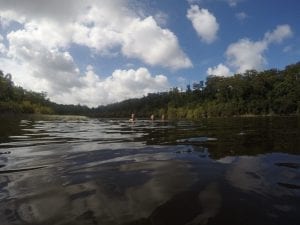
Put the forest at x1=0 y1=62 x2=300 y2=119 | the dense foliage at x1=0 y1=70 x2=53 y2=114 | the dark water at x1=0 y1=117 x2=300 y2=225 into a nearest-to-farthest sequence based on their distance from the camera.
→ the dark water at x1=0 y1=117 x2=300 y2=225 → the dense foliage at x1=0 y1=70 x2=53 y2=114 → the forest at x1=0 y1=62 x2=300 y2=119

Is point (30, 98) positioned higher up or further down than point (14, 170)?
higher up

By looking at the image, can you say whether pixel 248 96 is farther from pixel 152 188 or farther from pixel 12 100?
pixel 152 188

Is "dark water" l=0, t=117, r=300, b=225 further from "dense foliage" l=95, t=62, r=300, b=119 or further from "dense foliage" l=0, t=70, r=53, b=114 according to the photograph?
"dense foliage" l=0, t=70, r=53, b=114

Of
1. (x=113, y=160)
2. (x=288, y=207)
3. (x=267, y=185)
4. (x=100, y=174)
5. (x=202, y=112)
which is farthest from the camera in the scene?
(x=202, y=112)

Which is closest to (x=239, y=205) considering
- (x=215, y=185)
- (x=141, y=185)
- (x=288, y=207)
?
(x=288, y=207)

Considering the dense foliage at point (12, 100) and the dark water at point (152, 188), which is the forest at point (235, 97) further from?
the dark water at point (152, 188)

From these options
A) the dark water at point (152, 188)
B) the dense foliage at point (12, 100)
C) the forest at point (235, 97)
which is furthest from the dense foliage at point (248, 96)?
the dark water at point (152, 188)

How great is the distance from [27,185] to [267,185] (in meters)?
4.49

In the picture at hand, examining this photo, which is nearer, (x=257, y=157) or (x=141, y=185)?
(x=141, y=185)

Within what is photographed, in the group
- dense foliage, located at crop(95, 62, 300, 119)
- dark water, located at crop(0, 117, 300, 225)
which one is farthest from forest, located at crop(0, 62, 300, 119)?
dark water, located at crop(0, 117, 300, 225)

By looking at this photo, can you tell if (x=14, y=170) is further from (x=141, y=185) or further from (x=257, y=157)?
(x=257, y=157)

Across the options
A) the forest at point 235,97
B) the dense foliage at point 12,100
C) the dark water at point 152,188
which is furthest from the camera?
the forest at point 235,97

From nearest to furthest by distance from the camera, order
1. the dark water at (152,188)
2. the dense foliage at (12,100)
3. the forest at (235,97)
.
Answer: the dark water at (152,188) < the dense foliage at (12,100) < the forest at (235,97)

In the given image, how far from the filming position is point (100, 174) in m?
6.52
